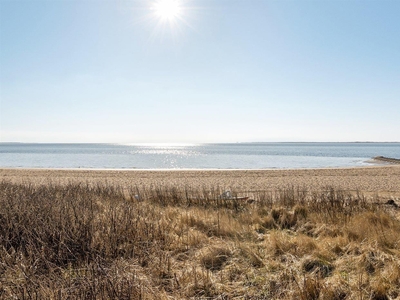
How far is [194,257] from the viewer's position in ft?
16.0

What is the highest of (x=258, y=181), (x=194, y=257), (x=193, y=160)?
(x=194, y=257)

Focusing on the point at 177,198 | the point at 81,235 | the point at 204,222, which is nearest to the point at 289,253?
the point at 204,222

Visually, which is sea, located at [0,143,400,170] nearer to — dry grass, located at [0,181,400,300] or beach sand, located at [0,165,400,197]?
beach sand, located at [0,165,400,197]

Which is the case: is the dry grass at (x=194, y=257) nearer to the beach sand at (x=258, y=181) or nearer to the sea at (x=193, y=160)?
the beach sand at (x=258, y=181)

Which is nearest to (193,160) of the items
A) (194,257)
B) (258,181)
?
(258,181)

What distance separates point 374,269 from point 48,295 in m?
4.46

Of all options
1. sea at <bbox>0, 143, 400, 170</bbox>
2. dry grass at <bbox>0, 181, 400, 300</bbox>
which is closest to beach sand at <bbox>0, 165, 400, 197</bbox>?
dry grass at <bbox>0, 181, 400, 300</bbox>

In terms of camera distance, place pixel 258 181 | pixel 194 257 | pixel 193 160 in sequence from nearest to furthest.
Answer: pixel 194 257
pixel 258 181
pixel 193 160

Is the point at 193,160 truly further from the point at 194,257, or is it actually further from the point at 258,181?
the point at 194,257

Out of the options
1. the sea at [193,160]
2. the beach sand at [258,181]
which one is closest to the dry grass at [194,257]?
the beach sand at [258,181]

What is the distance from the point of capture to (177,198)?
10125 millimetres

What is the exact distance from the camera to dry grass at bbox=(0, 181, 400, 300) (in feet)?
11.6

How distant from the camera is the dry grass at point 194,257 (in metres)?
3.54

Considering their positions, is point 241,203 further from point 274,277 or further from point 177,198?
point 274,277
